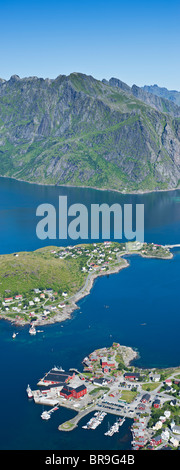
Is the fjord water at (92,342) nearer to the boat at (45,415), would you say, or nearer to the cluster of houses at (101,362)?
the boat at (45,415)

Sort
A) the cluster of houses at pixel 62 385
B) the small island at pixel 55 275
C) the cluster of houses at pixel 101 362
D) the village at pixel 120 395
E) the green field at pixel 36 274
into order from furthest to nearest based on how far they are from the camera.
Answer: the green field at pixel 36 274 → the small island at pixel 55 275 → the cluster of houses at pixel 101 362 → the cluster of houses at pixel 62 385 → the village at pixel 120 395

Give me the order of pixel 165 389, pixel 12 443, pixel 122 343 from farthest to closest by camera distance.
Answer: pixel 122 343 < pixel 165 389 < pixel 12 443

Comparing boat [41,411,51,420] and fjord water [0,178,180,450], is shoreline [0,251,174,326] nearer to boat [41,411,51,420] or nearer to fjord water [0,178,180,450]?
fjord water [0,178,180,450]

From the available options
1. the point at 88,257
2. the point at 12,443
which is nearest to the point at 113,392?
the point at 12,443

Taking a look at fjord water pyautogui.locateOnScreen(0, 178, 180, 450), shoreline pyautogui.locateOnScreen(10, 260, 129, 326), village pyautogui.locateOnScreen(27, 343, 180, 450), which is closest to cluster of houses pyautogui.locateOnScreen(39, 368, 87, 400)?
village pyautogui.locateOnScreen(27, 343, 180, 450)

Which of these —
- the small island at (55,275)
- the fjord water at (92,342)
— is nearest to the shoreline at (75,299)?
the small island at (55,275)

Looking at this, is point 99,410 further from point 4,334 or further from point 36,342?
point 4,334
